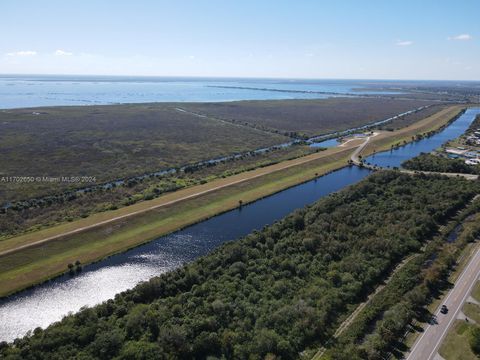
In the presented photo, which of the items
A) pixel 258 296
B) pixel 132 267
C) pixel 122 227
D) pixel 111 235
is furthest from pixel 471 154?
pixel 111 235

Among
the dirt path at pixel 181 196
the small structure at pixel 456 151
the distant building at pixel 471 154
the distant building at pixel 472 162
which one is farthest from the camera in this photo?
the small structure at pixel 456 151

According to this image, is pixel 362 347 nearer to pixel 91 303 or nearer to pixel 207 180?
pixel 91 303

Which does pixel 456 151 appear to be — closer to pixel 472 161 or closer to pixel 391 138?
pixel 472 161

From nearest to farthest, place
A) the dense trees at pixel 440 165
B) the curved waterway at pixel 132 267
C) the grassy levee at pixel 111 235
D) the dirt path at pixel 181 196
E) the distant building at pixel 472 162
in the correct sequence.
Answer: the curved waterway at pixel 132 267, the grassy levee at pixel 111 235, the dirt path at pixel 181 196, the dense trees at pixel 440 165, the distant building at pixel 472 162

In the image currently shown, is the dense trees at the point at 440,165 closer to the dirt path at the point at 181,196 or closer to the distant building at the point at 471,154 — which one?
the distant building at the point at 471,154

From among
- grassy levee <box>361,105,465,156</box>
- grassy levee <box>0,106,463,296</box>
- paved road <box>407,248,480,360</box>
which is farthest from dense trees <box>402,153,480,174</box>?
paved road <box>407,248,480,360</box>

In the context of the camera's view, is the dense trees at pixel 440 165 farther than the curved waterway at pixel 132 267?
Yes

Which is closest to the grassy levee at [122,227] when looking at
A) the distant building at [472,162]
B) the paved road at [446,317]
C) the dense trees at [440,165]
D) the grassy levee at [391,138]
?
the dense trees at [440,165]

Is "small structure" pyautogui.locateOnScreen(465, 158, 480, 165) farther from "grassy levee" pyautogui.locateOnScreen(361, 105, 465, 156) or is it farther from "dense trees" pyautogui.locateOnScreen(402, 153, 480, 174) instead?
→ "grassy levee" pyautogui.locateOnScreen(361, 105, 465, 156)
